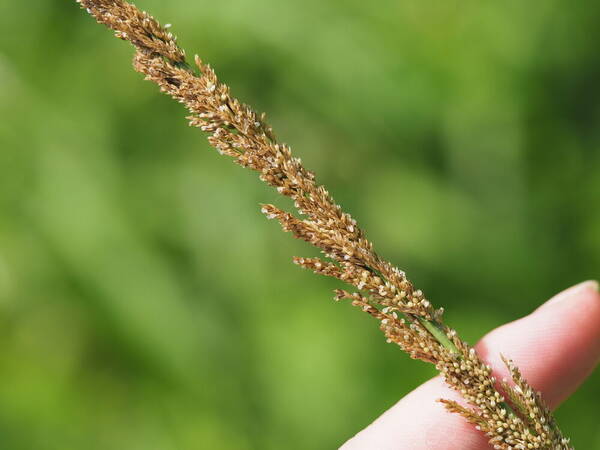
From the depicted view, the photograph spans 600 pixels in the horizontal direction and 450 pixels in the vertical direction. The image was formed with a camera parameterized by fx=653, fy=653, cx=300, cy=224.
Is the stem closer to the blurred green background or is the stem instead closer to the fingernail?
the fingernail

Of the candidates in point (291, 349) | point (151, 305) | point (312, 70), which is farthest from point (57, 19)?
point (291, 349)

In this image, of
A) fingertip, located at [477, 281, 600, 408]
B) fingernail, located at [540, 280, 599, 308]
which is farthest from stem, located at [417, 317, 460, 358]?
fingernail, located at [540, 280, 599, 308]

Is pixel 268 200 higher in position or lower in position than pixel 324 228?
higher

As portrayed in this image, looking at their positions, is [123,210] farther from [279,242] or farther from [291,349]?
[291,349]

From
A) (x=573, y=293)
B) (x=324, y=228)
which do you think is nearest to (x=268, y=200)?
(x=573, y=293)

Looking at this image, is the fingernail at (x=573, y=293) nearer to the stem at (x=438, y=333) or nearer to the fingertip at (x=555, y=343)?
the fingertip at (x=555, y=343)

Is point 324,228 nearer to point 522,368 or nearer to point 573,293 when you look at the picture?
point 522,368
